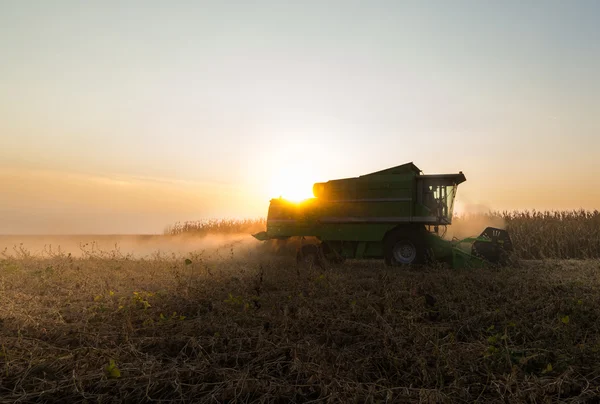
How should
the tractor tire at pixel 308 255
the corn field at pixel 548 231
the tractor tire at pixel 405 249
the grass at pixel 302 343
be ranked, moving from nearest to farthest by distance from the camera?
1. the grass at pixel 302 343
2. the tractor tire at pixel 405 249
3. the tractor tire at pixel 308 255
4. the corn field at pixel 548 231

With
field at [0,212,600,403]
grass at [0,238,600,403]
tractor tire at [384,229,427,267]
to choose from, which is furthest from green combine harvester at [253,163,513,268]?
grass at [0,238,600,403]

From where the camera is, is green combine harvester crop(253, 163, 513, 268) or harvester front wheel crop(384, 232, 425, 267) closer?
harvester front wheel crop(384, 232, 425, 267)

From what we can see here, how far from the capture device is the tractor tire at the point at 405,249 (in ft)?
40.8

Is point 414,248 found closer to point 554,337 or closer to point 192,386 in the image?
point 554,337

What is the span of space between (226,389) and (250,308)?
2.62 metres

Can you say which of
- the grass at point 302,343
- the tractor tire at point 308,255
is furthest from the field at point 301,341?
the tractor tire at point 308,255

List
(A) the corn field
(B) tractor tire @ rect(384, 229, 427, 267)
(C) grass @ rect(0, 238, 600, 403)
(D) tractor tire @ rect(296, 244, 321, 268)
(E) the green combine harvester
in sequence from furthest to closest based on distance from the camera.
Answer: (A) the corn field
(D) tractor tire @ rect(296, 244, 321, 268)
(E) the green combine harvester
(B) tractor tire @ rect(384, 229, 427, 267)
(C) grass @ rect(0, 238, 600, 403)

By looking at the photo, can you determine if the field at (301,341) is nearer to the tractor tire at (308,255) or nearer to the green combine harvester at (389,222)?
the green combine harvester at (389,222)

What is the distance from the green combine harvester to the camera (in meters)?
12.6

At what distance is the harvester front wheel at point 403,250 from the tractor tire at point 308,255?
213 cm

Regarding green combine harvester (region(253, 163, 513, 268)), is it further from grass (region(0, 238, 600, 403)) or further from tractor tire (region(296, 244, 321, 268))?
grass (region(0, 238, 600, 403))

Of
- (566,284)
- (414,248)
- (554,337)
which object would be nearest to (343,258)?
(414,248)

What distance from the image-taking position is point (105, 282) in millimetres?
8953

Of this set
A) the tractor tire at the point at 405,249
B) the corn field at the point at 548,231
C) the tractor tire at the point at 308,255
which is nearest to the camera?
the tractor tire at the point at 405,249
